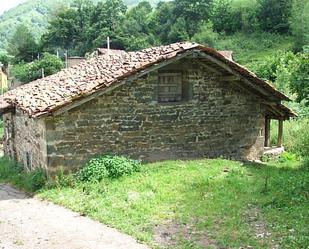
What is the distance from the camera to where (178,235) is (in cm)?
828

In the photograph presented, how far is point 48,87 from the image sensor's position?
45.5 ft

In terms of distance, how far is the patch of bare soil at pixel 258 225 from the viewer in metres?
7.79

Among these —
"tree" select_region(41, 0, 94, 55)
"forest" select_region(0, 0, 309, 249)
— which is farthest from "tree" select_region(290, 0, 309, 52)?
"forest" select_region(0, 0, 309, 249)

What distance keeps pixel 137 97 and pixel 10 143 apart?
6.89 m

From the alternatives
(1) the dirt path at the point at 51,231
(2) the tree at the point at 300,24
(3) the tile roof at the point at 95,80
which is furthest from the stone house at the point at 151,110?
(2) the tree at the point at 300,24

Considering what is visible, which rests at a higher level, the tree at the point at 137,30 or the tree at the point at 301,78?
the tree at the point at 137,30

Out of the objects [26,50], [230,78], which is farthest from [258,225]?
[26,50]

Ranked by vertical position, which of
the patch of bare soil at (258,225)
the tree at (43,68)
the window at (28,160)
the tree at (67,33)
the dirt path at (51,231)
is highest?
the tree at (67,33)

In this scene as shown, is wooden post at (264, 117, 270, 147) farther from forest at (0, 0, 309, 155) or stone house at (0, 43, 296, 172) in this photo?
forest at (0, 0, 309, 155)

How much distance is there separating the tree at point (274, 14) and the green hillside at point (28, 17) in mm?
73061

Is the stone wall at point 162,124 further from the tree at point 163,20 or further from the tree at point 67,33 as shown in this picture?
the tree at point 67,33

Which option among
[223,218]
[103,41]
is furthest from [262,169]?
[103,41]

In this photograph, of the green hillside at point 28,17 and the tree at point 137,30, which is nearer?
the tree at point 137,30

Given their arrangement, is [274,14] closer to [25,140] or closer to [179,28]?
[179,28]
